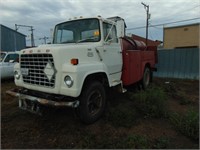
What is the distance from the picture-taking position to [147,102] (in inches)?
199

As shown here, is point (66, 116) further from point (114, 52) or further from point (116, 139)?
point (114, 52)

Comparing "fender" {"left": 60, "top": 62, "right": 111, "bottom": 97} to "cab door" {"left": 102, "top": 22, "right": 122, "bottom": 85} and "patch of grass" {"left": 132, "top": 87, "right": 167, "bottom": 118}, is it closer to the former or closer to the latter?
"cab door" {"left": 102, "top": 22, "right": 122, "bottom": 85}

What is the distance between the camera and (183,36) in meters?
22.6

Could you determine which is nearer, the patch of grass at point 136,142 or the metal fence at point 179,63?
the patch of grass at point 136,142

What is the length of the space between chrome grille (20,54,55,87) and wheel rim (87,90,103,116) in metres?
0.97

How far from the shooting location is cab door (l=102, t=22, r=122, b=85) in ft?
16.5

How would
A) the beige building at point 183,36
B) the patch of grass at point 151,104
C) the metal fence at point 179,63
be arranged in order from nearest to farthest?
the patch of grass at point 151,104
the metal fence at point 179,63
the beige building at point 183,36

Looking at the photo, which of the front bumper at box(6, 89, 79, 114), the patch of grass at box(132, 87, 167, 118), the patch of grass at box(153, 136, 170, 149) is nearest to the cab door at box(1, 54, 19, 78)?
the front bumper at box(6, 89, 79, 114)

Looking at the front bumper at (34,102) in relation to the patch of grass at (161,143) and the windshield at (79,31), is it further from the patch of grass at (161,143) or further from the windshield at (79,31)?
the windshield at (79,31)

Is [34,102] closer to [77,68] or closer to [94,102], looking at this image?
[77,68]

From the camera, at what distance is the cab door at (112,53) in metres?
5.03

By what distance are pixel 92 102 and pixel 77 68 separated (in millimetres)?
1070

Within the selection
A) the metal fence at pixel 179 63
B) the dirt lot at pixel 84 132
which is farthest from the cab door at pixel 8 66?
the metal fence at pixel 179 63

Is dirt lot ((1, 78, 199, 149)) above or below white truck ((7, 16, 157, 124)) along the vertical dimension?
below
